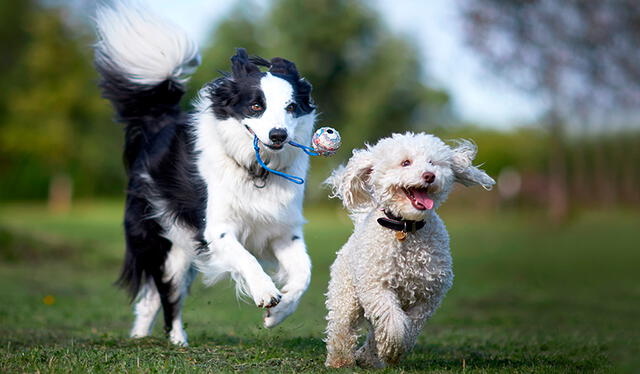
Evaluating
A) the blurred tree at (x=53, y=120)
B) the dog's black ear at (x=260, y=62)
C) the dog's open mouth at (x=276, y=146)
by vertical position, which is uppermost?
the dog's black ear at (x=260, y=62)

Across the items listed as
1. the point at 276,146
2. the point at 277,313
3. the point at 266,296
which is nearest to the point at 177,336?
the point at 277,313

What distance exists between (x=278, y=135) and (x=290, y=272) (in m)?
1.03

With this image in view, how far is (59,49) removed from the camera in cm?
3453

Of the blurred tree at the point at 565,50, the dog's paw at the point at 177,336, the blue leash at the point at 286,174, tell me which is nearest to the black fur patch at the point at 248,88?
the blue leash at the point at 286,174

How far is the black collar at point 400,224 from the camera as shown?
4801mm

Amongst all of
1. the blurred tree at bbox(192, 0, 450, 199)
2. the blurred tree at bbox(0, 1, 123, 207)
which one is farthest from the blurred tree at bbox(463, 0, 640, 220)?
the blurred tree at bbox(0, 1, 123, 207)

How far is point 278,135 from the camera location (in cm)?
524

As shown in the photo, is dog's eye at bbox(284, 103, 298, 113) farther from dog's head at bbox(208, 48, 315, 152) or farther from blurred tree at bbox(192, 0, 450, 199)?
blurred tree at bbox(192, 0, 450, 199)

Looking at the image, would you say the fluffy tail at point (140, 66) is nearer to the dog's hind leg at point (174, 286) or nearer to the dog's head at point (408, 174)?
the dog's hind leg at point (174, 286)

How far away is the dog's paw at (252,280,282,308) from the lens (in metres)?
5.09

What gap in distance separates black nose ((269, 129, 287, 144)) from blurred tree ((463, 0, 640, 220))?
1964 centimetres

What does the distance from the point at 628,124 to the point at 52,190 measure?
88.3ft

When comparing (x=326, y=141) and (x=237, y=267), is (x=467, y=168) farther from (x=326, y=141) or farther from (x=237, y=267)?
(x=237, y=267)

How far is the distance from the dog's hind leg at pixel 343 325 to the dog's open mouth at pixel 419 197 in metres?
0.79
